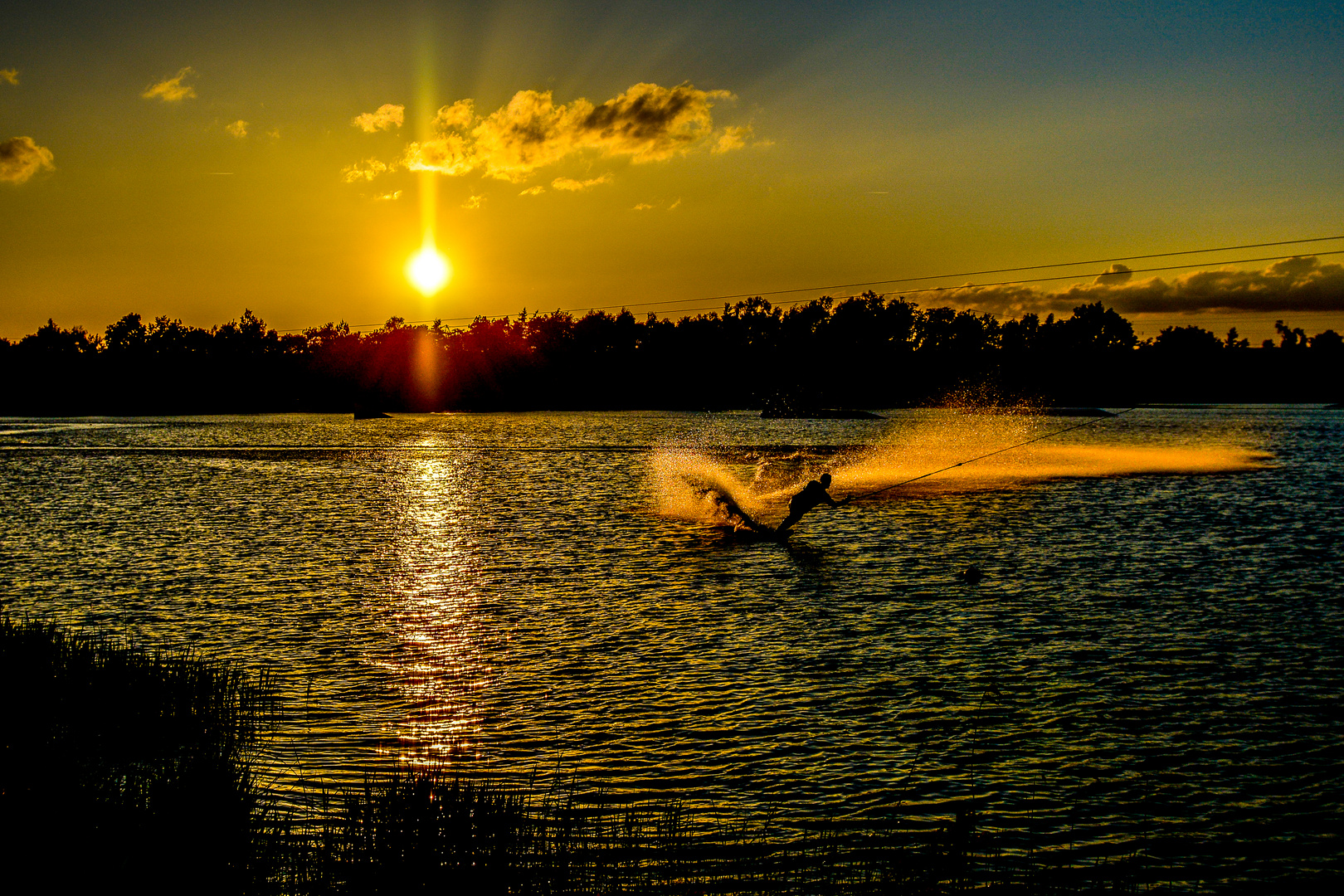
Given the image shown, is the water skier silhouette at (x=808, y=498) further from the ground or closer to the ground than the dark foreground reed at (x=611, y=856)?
further from the ground

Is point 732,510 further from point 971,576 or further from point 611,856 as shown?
point 611,856

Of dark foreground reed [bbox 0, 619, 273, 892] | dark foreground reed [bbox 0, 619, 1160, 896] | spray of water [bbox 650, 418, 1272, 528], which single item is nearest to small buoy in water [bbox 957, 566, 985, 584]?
spray of water [bbox 650, 418, 1272, 528]

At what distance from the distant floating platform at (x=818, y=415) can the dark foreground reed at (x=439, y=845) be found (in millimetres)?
145048

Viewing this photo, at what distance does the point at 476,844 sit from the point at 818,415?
152989mm

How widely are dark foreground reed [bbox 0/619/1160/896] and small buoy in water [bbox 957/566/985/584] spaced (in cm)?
1478

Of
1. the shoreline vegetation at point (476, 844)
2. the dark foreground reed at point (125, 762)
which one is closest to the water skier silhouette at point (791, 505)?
the dark foreground reed at point (125, 762)

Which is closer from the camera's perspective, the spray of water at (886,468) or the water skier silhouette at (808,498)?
the water skier silhouette at (808,498)

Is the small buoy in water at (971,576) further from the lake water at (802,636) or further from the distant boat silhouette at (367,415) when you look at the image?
the distant boat silhouette at (367,415)

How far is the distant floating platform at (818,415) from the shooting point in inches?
6156

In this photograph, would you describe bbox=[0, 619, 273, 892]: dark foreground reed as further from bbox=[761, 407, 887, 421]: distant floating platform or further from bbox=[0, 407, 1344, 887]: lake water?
bbox=[761, 407, 887, 421]: distant floating platform

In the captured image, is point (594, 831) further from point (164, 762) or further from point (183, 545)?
point (183, 545)

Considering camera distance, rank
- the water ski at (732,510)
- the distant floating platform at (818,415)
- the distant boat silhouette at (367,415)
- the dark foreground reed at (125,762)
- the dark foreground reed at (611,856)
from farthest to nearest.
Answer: the distant boat silhouette at (367,415) < the distant floating platform at (818,415) < the water ski at (732,510) < the dark foreground reed at (611,856) < the dark foreground reed at (125,762)

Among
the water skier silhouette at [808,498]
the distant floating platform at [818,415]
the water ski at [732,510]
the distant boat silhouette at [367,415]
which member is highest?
the distant boat silhouette at [367,415]

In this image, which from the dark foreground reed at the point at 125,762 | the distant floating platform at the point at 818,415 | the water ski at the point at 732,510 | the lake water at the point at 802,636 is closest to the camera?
the dark foreground reed at the point at 125,762
